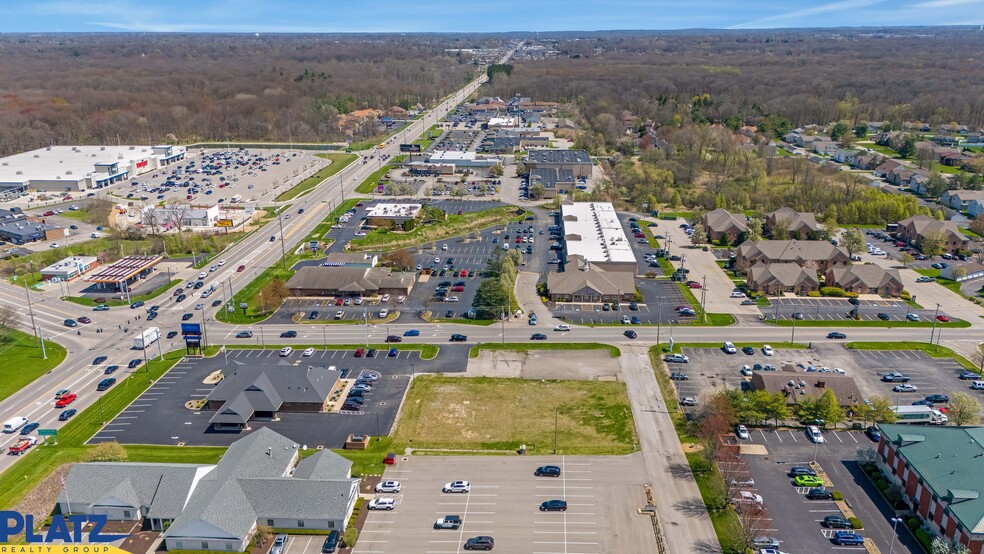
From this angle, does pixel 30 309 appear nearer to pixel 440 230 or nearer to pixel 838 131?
pixel 440 230

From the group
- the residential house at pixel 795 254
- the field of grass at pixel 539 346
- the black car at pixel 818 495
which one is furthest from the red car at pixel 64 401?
the residential house at pixel 795 254

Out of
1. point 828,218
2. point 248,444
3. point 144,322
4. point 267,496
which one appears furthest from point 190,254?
point 828,218

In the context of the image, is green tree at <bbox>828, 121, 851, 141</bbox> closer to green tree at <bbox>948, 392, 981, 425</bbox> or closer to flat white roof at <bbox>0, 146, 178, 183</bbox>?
green tree at <bbox>948, 392, 981, 425</bbox>

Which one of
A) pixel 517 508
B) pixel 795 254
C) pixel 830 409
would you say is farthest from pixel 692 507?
pixel 795 254

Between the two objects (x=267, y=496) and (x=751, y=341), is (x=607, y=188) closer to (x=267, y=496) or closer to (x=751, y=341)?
(x=751, y=341)

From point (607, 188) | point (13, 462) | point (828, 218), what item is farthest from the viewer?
point (607, 188)

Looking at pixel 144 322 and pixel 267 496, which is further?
pixel 144 322

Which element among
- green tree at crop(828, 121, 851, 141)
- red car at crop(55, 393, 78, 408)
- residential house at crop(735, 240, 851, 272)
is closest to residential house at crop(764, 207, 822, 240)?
residential house at crop(735, 240, 851, 272)
